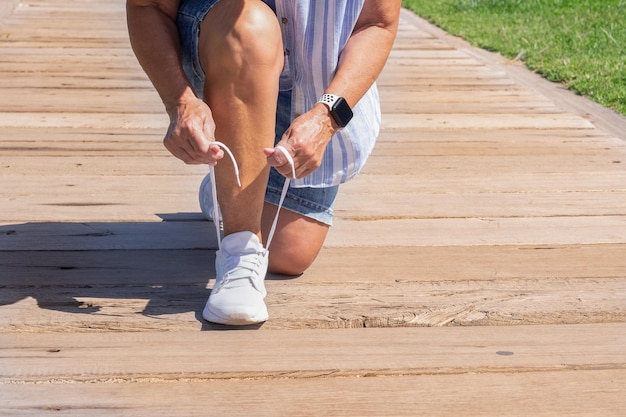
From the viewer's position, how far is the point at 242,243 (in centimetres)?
212

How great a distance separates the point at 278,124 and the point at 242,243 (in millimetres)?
401

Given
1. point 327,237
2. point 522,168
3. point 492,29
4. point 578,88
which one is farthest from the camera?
point 492,29

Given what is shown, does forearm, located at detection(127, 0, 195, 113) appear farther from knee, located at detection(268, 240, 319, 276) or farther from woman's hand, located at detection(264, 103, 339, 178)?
knee, located at detection(268, 240, 319, 276)

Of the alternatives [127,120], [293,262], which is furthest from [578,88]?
[293,262]

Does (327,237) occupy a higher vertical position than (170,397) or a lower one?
lower

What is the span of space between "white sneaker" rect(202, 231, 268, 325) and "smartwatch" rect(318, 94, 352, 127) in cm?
29

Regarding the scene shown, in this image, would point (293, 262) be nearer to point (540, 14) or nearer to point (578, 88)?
point (578, 88)

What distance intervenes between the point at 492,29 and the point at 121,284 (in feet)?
15.5

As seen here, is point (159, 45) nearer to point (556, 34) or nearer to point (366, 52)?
point (366, 52)

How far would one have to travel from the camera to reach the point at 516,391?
173 cm

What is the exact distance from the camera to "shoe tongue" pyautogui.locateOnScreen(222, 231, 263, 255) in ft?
6.95

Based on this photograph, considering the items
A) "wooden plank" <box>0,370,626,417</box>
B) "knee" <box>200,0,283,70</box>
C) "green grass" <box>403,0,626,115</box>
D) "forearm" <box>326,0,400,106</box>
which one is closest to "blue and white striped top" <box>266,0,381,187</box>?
"forearm" <box>326,0,400,106</box>

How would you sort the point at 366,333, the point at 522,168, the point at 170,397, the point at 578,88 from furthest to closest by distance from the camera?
1. the point at 578,88
2. the point at 522,168
3. the point at 366,333
4. the point at 170,397

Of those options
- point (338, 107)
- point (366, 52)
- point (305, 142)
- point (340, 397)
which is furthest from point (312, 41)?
point (340, 397)
